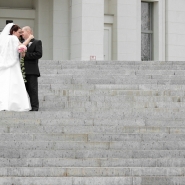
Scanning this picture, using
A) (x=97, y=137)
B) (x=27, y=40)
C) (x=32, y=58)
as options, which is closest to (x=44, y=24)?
(x=27, y=40)

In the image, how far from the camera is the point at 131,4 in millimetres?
30391

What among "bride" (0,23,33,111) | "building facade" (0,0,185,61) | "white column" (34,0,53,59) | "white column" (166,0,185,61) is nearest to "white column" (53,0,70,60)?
"building facade" (0,0,185,61)

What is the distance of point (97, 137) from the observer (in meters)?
12.6

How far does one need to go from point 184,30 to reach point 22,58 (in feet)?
56.8

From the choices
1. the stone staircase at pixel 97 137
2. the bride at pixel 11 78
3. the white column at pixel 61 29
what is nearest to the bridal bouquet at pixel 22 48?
the bride at pixel 11 78

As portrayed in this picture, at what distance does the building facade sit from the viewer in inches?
1158

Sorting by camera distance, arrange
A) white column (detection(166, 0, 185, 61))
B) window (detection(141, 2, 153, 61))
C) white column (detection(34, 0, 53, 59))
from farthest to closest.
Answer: window (detection(141, 2, 153, 61)) → white column (detection(166, 0, 185, 61)) → white column (detection(34, 0, 53, 59))

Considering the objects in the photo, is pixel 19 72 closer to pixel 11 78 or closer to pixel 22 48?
pixel 11 78

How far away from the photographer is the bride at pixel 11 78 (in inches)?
592

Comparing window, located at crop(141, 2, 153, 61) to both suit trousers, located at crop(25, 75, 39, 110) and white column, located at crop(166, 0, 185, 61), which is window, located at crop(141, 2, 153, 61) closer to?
white column, located at crop(166, 0, 185, 61)

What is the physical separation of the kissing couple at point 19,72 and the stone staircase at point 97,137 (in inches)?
19.0

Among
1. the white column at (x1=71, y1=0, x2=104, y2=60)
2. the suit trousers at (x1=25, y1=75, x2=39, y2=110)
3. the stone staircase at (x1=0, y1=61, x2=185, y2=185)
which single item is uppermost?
the white column at (x1=71, y1=0, x2=104, y2=60)

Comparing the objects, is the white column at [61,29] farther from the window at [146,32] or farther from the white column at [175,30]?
the white column at [175,30]

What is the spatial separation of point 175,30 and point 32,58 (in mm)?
17067
